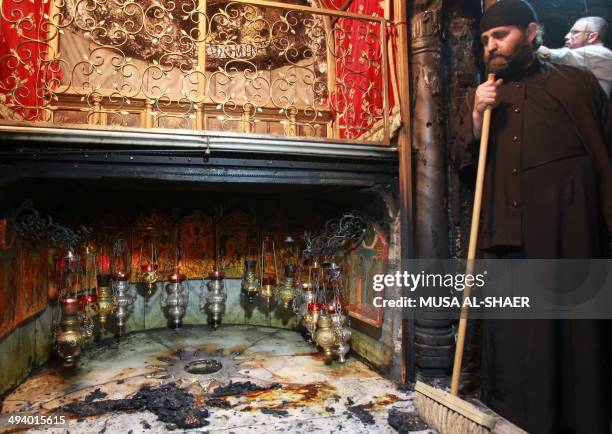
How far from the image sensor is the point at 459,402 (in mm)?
2885

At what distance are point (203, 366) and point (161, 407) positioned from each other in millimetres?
1179

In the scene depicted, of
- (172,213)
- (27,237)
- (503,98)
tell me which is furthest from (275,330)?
(503,98)

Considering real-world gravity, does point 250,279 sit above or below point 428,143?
below

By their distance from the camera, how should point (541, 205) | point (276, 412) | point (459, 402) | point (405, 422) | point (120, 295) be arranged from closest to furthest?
point (459, 402)
point (541, 205)
point (405, 422)
point (276, 412)
point (120, 295)

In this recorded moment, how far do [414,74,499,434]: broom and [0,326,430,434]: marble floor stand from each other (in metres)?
0.22

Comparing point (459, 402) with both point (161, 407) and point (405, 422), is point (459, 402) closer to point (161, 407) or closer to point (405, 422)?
point (405, 422)

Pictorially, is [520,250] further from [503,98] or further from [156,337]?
[156,337]

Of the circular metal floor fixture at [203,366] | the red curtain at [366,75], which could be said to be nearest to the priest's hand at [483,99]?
the red curtain at [366,75]

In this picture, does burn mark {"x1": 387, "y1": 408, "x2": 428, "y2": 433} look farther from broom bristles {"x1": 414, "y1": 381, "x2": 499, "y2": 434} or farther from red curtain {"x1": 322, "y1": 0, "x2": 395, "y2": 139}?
A: red curtain {"x1": 322, "y1": 0, "x2": 395, "y2": 139}

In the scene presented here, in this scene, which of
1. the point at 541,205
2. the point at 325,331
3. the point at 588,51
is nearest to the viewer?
the point at 541,205

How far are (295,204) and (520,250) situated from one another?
4219 mm

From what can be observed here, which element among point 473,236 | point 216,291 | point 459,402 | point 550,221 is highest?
point 550,221

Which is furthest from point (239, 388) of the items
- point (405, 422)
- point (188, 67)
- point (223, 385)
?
point (188, 67)

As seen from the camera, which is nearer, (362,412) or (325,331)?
(362,412)
